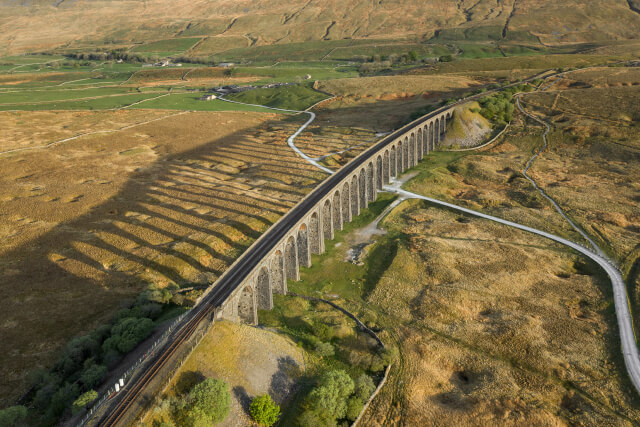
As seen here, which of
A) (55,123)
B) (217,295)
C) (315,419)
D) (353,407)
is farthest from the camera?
(55,123)

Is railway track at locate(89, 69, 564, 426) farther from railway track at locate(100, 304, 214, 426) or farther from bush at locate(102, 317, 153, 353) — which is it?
bush at locate(102, 317, 153, 353)

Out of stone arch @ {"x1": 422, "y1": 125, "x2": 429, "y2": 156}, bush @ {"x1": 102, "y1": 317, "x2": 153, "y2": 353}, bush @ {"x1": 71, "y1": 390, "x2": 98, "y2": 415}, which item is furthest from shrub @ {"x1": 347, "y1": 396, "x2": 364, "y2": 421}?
stone arch @ {"x1": 422, "y1": 125, "x2": 429, "y2": 156}

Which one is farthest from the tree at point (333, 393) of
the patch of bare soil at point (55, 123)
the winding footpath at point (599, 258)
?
the patch of bare soil at point (55, 123)

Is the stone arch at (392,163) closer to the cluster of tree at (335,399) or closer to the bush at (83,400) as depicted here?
the cluster of tree at (335,399)

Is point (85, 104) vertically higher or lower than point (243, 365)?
higher

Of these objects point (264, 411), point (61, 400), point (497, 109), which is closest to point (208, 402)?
point (264, 411)

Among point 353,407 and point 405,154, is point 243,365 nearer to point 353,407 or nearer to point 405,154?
point 353,407

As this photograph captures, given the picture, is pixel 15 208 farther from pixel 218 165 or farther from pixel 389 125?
pixel 389 125
